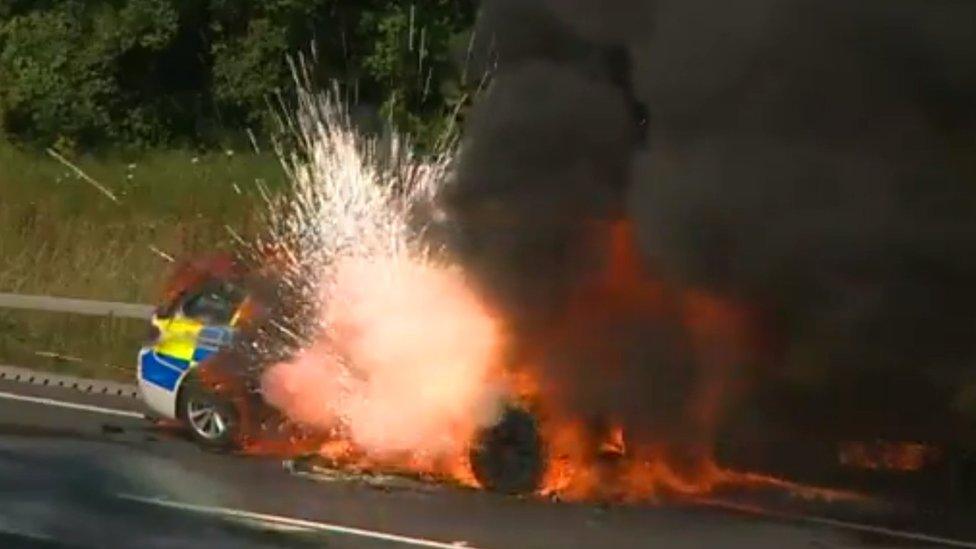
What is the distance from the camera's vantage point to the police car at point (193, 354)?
14.5 m

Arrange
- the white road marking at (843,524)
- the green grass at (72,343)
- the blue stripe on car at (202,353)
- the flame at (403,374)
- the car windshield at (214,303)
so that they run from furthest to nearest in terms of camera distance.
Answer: the green grass at (72,343), the car windshield at (214,303), the blue stripe on car at (202,353), the flame at (403,374), the white road marking at (843,524)

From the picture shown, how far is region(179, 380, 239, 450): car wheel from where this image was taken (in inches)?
571

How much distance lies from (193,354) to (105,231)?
38.6ft

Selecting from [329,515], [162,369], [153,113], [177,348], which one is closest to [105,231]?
[153,113]

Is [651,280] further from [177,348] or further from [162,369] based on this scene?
[162,369]

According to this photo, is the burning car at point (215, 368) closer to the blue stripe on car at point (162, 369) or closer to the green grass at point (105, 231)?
the blue stripe on car at point (162, 369)

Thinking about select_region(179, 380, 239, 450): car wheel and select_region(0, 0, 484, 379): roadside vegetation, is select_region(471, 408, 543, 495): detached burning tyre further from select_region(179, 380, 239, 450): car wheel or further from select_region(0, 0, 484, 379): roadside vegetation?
select_region(0, 0, 484, 379): roadside vegetation

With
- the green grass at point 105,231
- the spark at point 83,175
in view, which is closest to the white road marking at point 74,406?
the green grass at point 105,231

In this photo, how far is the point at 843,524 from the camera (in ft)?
39.5

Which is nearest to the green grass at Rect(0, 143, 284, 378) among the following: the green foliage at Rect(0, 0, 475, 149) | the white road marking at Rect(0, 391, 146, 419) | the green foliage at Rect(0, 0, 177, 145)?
the green foliage at Rect(0, 0, 177, 145)

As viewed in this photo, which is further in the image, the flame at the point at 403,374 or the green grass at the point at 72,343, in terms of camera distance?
the green grass at the point at 72,343

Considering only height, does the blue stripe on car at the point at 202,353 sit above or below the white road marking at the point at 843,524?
above

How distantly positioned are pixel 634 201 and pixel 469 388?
1670 mm

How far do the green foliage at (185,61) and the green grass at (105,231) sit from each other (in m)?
0.91
